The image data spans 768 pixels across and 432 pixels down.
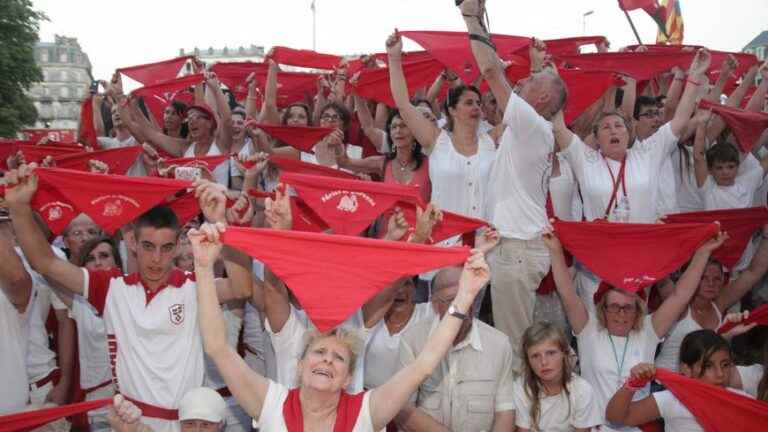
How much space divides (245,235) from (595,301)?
3.09 m

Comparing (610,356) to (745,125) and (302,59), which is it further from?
(302,59)

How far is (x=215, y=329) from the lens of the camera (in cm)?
403

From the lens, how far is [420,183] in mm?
6879

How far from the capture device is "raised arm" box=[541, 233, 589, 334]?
231 inches

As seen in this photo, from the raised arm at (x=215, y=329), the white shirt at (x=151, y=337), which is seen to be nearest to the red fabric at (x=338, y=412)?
the raised arm at (x=215, y=329)

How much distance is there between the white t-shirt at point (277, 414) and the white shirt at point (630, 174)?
9.79ft

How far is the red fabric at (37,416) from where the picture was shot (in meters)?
4.41

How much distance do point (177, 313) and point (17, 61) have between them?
2708 cm

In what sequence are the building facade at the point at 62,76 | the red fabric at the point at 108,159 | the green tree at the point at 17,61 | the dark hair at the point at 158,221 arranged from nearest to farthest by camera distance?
1. the dark hair at the point at 158,221
2. the red fabric at the point at 108,159
3. the green tree at the point at 17,61
4. the building facade at the point at 62,76

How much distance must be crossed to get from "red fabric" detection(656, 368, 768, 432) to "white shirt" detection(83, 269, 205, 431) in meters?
2.85

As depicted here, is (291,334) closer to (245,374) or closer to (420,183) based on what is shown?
A: (245,374)

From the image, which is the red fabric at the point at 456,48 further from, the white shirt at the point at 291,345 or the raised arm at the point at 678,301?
the white shirt at the point at 291,345

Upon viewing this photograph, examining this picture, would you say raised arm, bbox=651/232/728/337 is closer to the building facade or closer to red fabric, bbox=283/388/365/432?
red fabric, bbox=283/388/365/432

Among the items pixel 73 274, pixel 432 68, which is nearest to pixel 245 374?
pixel 73 274
